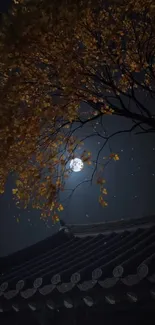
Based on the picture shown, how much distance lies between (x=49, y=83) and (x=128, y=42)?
5.31 feet

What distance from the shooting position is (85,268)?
22.8 feet

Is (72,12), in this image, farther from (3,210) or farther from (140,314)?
(3,210)

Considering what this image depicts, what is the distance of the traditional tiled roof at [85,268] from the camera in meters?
6.05

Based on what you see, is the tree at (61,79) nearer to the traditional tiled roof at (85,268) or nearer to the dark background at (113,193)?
the traditional tiled roof at (85,268)

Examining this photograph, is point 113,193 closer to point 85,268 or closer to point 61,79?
point 85,268

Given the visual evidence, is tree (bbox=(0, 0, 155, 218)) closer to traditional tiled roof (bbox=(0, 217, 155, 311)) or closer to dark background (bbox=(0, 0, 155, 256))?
traditional tiled roof (bbox=(0, 217, 155, 311))

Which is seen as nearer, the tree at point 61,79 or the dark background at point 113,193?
the tree at point 61,79

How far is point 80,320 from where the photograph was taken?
692 centimetres

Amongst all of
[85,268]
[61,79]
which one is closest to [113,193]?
[85,268]

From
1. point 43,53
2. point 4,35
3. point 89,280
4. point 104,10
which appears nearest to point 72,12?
point 4,35

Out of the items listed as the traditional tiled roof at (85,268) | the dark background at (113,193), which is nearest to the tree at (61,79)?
the traditional tiled roof at (85,268)

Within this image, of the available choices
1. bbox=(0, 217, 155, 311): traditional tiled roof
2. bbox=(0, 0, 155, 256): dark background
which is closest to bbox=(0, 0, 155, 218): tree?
bbox=(0, 217, 155, 311): traditional tiled roof

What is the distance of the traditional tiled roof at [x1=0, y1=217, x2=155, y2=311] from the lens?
6.05m

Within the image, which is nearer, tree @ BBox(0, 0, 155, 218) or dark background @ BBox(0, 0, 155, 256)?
tree @ BBox(0, 0, 155, 218)
